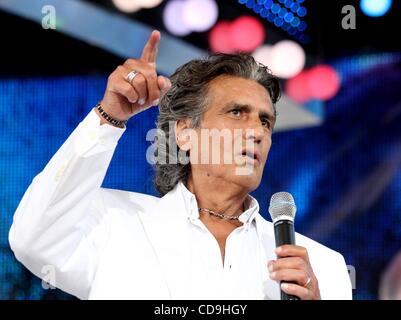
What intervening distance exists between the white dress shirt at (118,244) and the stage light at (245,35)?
3.64 ft

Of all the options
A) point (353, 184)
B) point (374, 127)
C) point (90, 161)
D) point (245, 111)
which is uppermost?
point (374, 127)

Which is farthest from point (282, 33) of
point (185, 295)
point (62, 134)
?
point (185, 295)

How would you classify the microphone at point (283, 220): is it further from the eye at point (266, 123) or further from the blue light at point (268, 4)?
the blue light at point (268, 4)

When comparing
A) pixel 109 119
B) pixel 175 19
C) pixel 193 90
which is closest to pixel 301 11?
pixel 175 19

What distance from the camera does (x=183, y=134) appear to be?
2.27 m

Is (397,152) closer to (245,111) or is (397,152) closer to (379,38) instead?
(379,38)

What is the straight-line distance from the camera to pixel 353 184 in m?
3.04

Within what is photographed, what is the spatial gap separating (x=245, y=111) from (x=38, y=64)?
1158mm

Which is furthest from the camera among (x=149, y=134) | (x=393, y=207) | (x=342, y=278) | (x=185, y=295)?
(x=393, y=207)

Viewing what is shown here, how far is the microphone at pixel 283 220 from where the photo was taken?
161 centimetres

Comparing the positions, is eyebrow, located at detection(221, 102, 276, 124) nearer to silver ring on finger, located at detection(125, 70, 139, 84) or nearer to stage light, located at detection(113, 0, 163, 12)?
silver ring on finger, located at detection(125, 70, 139, 84)

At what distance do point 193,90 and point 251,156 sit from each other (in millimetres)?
327

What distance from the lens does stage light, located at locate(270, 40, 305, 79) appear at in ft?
10.0

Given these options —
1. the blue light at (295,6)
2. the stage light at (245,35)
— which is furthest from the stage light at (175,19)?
the blue light at (295,6)
